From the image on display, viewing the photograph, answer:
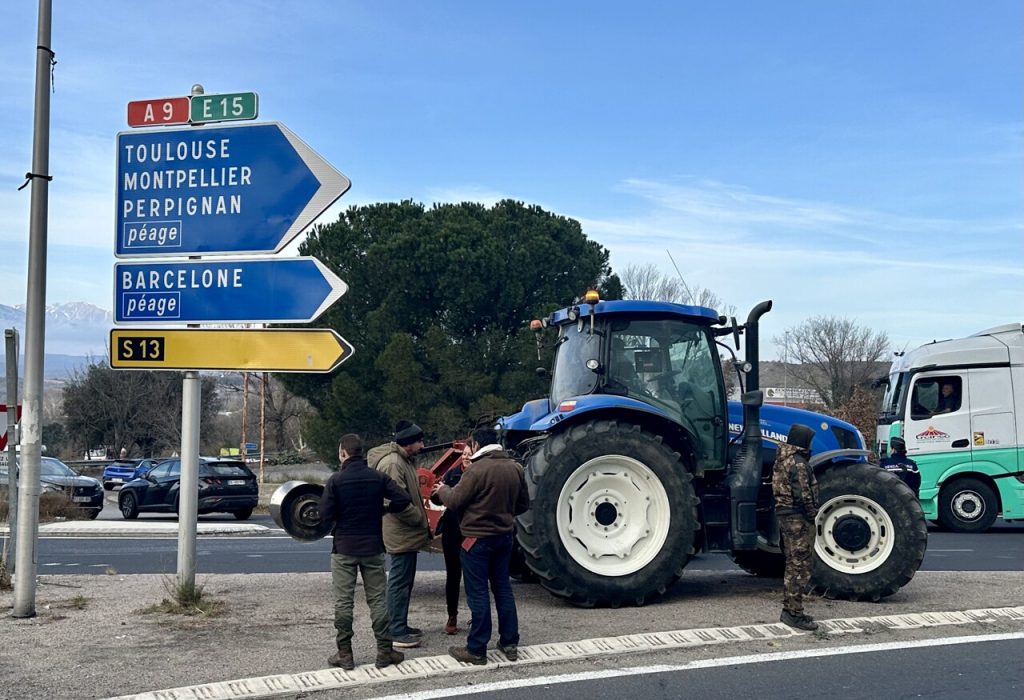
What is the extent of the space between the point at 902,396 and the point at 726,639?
529 inches

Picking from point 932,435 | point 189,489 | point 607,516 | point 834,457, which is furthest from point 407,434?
point 932,435

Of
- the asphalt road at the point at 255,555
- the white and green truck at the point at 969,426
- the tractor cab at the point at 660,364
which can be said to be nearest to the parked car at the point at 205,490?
the asphalt road at the point at 255,555

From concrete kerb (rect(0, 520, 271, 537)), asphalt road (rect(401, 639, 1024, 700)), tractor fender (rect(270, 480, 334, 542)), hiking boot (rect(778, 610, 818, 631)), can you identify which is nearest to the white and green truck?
hiking boot (rect(778, 610, 818, 631))

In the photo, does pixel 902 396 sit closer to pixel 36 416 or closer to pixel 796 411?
pixel 796 411

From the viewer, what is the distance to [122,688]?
6.41 meters

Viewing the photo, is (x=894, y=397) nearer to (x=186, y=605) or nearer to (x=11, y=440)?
(x=186, y=605)

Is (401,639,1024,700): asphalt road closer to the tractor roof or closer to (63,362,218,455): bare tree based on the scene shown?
the tractor roof

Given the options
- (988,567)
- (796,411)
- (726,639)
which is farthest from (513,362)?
(726,639)

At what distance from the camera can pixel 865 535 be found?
9180 mm

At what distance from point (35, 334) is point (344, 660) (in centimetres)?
398

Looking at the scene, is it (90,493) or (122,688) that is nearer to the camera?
(122,688)

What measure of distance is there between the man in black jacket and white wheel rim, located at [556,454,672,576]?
85.3 inches

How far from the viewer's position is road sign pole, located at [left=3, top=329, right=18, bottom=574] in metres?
10.2

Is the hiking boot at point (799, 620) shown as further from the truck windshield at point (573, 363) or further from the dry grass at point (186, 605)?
the dry grass at point (186, 605)
